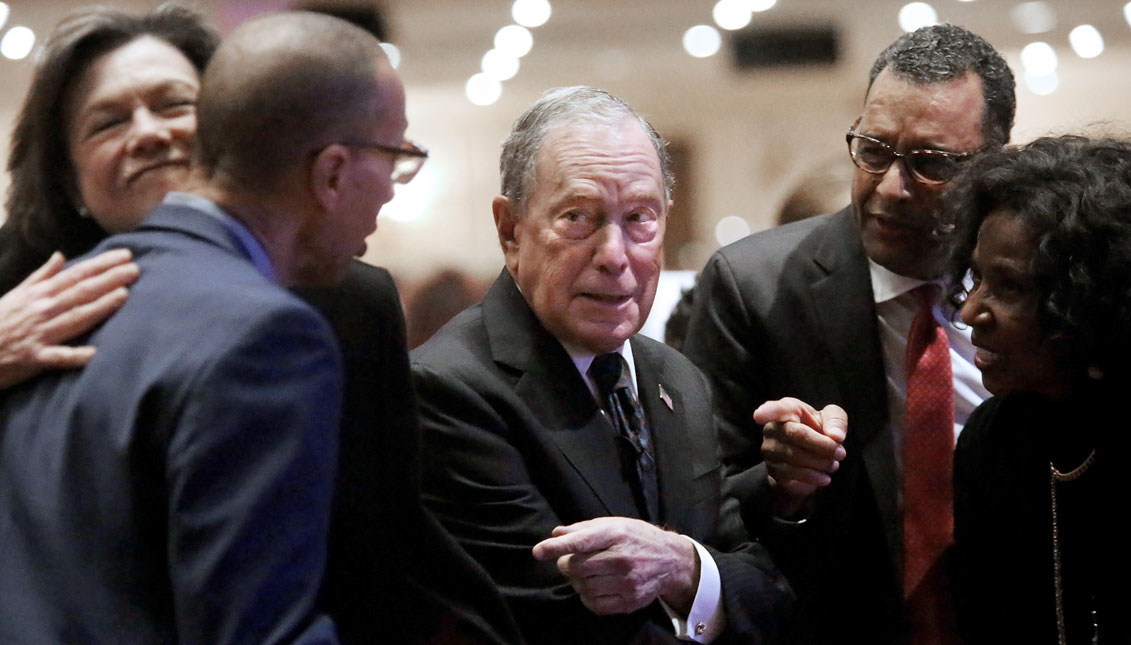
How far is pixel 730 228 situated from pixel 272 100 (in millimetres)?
6847

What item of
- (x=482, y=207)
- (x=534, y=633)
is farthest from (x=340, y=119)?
(x=482, y=207)

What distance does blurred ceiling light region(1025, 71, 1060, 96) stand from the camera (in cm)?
771

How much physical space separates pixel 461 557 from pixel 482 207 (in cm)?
628

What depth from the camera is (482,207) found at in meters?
7.99

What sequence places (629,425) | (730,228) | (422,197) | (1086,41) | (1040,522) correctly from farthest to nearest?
(730,228) → (422,197) → (1086,41) → (1040,522) → (629,425)

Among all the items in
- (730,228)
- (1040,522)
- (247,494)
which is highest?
(247,494)

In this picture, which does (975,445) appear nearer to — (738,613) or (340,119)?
(738,613)

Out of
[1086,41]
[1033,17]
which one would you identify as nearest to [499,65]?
[1033,17]

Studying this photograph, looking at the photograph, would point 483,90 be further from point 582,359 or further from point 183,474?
point 183,474

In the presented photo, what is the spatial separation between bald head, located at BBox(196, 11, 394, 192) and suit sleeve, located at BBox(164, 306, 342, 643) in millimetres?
237

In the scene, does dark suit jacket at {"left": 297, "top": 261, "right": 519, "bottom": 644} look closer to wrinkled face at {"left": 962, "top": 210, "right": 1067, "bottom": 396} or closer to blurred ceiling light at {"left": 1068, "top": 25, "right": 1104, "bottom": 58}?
wrinkled face at {"left": 962, "top": 210, "right": 1067, "bottom": 396}

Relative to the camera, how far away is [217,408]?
48.9 inches

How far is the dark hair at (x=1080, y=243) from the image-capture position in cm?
205

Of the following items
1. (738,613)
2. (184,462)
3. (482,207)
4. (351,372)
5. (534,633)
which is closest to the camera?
(184,462)
